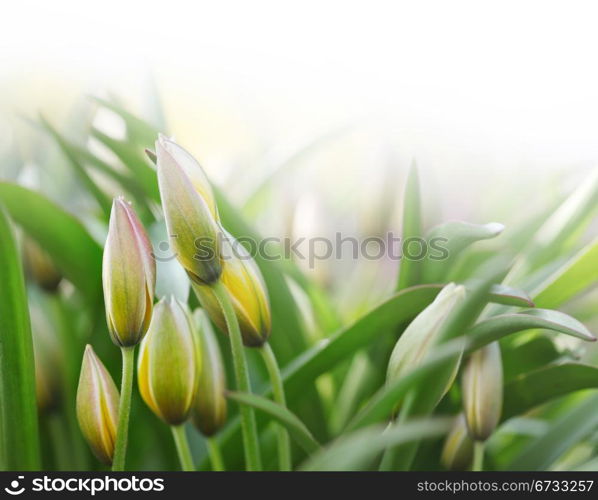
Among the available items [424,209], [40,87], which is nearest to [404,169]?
[424,209]

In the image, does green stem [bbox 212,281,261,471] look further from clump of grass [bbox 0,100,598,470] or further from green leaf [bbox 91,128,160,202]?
green leaf [bbox 91,128,160,202]

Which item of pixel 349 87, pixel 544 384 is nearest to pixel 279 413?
pixel 544 384

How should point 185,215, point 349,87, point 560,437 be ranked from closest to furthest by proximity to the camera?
point 185,215
point 560,437
point 349,87

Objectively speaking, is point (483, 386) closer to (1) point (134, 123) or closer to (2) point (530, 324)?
(2) point (530, 324)

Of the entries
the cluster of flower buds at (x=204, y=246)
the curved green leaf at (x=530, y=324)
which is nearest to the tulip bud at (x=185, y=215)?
the cluster of flower buds at (x=204, y=246)

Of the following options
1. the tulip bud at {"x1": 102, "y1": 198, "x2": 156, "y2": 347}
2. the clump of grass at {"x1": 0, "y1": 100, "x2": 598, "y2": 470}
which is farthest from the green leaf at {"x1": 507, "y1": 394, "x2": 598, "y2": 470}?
the tulip bud at {"x1": 102, "y1": 198, "x2": 156, "y2": 347}

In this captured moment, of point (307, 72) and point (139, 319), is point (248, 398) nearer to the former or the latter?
point (139, 319)
